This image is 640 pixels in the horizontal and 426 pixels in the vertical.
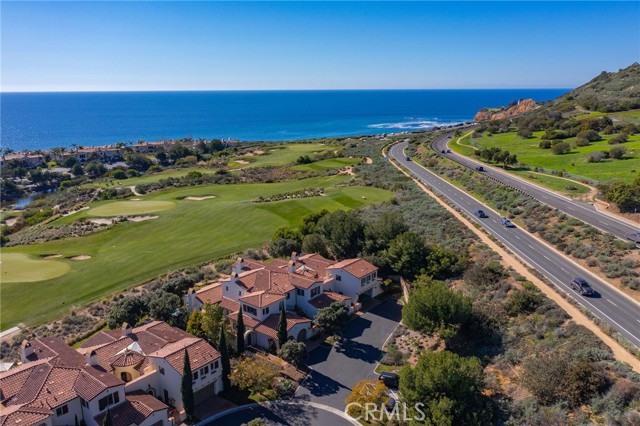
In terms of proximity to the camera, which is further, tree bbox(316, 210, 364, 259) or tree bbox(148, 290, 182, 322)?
tree bbox(316, 210, 364, 259)

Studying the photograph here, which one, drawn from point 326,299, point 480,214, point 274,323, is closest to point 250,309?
point 274,323

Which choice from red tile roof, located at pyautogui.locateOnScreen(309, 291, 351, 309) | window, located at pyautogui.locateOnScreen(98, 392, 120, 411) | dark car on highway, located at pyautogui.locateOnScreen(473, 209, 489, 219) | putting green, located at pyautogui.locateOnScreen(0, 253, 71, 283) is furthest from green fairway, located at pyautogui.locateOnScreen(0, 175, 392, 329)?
window, located at pyautogui.locateOnScreen(98, 392, 120, 411)

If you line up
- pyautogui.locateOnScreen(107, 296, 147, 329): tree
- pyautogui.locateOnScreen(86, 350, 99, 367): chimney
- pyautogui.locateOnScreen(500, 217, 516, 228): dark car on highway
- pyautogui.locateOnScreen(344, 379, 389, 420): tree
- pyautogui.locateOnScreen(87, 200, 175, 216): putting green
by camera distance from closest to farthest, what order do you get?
pyautogui.locateOnScreen(344, 379, 389, 420): tree, pyautogui.locateOnScreen(86, 350, 99, 367): chimney, pyautogui.locateOnScreen(107, 296, 147, 329): tree, pyautogui.locateOnScreen(500, 217, 516, 228): dark car on highway, pyautogui.locateOnScreen(87, 200, 175, 216): putting green

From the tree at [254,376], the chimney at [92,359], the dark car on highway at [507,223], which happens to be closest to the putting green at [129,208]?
the chimney at [92,359]

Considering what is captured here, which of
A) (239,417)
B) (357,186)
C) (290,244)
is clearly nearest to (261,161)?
(357,186)

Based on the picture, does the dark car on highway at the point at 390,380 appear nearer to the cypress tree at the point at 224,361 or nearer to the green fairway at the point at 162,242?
the cypress tree at the point at 224,361

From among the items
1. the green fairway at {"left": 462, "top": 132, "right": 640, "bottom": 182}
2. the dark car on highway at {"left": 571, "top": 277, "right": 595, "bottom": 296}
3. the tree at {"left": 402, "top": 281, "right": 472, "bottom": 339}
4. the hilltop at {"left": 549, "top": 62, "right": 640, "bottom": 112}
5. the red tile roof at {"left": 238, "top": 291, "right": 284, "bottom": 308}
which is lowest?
the red tile roof at {"left": 238, "top": 291, "right": 284, "bottom": 308}

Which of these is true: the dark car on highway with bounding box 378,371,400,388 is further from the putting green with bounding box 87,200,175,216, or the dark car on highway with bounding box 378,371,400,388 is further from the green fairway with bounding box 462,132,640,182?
the putting green with bounding box 87,200,175,216
